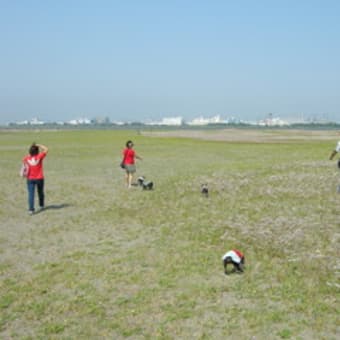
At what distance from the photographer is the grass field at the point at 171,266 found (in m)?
5.90

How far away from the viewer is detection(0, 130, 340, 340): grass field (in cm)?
590

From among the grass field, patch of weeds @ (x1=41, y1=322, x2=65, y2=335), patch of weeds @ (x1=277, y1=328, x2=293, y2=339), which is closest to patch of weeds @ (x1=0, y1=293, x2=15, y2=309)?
the grass field

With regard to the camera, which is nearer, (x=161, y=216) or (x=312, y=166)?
(x=161, y=216)

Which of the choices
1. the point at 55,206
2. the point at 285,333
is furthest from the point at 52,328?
the point at 55,206

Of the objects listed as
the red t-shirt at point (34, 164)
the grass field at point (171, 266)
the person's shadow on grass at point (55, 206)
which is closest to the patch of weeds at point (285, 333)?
the grass field at point (171, 266)

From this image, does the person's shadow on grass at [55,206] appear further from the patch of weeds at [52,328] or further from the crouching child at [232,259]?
the patch of weeds at [52,328]

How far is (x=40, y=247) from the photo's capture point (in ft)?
32.0

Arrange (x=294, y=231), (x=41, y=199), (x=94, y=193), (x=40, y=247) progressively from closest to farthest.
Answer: (x=40, y=247) → (x=294, y=231) → (x=41, y=199) → (x=94, y=193)

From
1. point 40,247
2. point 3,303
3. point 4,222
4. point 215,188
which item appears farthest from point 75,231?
point 215,188

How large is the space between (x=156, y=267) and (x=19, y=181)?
49.3ft

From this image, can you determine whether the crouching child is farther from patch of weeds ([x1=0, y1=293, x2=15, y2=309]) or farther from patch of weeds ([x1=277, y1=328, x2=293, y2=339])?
patch of weeds ([x1=0, y1=293, x2=15, y2=309])

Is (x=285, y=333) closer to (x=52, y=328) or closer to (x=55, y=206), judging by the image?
(x=52, y=328)

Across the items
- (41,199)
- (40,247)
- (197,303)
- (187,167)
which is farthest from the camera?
(187,167)

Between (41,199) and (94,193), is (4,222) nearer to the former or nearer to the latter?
(41,199)
